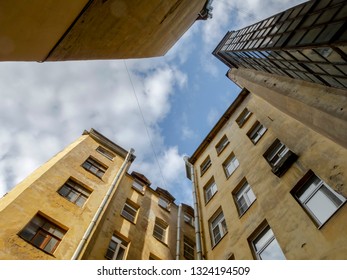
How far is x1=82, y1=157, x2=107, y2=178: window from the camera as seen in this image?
53.6 ft

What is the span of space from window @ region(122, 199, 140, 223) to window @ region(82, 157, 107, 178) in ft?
8.11

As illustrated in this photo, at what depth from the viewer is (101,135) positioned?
20641 mm

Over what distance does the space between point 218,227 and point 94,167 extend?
28.6 feet

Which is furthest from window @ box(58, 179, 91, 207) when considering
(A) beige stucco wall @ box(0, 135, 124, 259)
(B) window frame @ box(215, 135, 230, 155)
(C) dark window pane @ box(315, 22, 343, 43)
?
(C) dark window pane @ box(315, 22, 343, 43)

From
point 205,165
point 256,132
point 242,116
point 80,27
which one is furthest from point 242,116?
point 80,27

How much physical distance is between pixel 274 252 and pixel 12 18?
8.85m

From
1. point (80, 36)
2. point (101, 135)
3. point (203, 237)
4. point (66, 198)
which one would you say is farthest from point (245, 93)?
point (80, 36)

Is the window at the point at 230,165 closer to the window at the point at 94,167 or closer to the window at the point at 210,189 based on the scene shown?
the window at the point at 210,189

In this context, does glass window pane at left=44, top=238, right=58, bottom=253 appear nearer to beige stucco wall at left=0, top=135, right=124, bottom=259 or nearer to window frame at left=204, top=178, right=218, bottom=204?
beige stucco wall at left=0, top=135, right=124, bottom=259

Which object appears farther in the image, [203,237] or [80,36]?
[203,237]

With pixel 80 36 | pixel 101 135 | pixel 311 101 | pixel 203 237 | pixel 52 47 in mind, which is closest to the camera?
pixel 52 47

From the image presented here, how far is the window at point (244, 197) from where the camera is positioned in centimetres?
1102

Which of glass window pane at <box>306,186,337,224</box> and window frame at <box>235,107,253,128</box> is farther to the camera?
window frame at <box>235,107,253,128</box>
